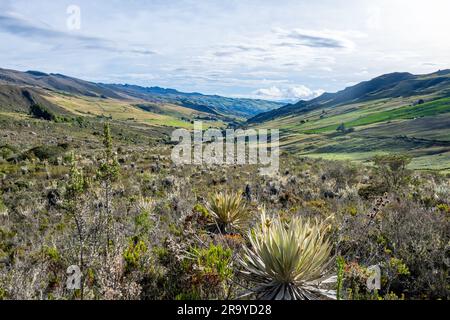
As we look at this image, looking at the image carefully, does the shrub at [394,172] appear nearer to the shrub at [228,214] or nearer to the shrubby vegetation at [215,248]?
the shrubby vegetation at [215,248]

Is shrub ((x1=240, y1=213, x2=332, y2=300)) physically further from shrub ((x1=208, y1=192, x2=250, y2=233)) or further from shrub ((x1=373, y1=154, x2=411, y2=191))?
shrub ((x1=373, y1=154, x2=411, y2=191))

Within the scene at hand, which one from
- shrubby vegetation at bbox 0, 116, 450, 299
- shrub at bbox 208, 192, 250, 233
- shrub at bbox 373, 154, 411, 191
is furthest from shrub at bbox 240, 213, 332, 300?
shrub at bbox 373, 154, 411, 191

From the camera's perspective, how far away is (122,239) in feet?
20.2

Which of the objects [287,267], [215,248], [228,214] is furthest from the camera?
[228,214]

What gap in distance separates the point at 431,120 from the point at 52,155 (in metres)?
61.5

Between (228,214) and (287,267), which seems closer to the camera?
(287,267)

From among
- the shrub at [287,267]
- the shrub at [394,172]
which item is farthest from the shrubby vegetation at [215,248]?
the shrub at [394,172]

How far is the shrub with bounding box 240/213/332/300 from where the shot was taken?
4199 millimetres

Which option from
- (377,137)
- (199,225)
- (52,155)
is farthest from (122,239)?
(377,137)

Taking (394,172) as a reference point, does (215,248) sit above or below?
below

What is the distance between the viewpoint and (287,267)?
13.8 ft

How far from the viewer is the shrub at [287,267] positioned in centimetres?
420

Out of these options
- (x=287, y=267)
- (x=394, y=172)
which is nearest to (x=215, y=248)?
(x=287, y=267)

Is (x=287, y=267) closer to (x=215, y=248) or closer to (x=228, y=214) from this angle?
(x=215, y=248)
